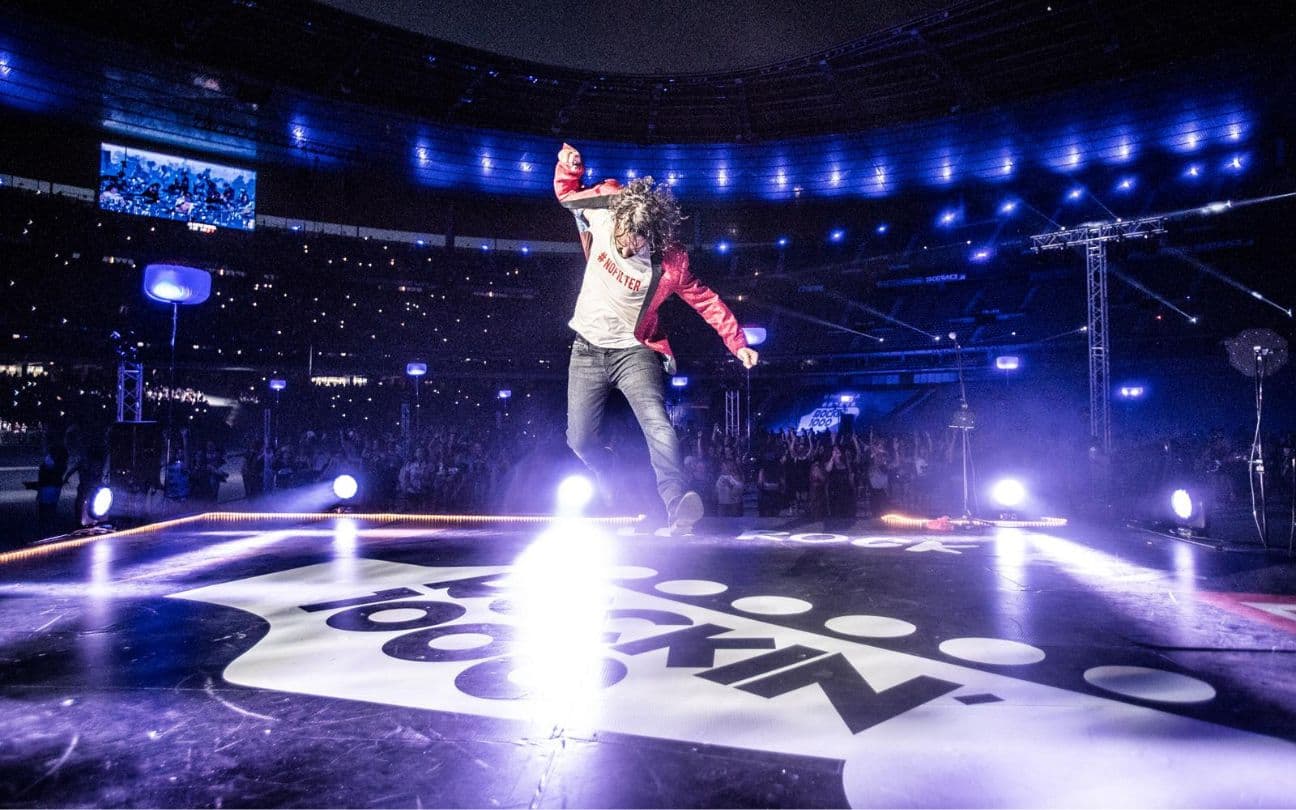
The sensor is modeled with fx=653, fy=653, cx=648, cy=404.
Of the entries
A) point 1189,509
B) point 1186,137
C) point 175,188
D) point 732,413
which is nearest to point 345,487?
point 1189,509

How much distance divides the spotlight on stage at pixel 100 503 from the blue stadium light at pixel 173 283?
7.80 feet

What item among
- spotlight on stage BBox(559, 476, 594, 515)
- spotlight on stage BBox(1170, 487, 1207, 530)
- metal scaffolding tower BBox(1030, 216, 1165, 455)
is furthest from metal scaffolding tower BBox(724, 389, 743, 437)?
spotlight on stage BBox(1170, 487, 1207, 530)

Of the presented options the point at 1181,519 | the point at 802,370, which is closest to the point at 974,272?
the point at 802,370

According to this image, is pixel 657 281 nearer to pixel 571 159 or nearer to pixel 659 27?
pixel 571 159

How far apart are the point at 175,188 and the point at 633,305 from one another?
17.7m

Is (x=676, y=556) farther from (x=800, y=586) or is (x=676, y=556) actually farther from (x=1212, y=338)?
(x=1212, y=338)

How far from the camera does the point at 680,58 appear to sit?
9805mm

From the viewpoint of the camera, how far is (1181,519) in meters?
5.93

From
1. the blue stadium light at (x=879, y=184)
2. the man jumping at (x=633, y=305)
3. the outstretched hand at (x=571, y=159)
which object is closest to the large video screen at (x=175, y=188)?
the blue stadium light at (x=879, y=184)

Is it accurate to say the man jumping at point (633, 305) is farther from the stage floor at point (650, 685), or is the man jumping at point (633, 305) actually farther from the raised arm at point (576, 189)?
the stage floor at point (650, 685)

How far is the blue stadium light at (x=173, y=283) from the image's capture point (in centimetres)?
733

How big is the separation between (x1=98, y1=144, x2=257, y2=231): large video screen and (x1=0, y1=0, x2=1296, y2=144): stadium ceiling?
2.58 metres

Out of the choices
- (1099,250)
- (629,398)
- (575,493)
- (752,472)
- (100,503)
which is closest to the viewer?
(629,398)

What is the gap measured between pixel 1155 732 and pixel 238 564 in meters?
4.73
